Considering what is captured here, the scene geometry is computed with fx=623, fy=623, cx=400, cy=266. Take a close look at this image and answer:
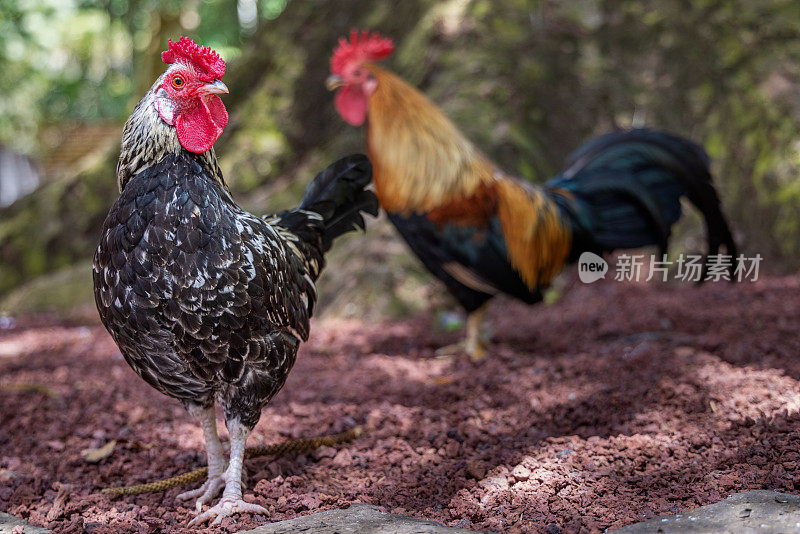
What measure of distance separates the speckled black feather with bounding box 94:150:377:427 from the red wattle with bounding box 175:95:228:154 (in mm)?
52

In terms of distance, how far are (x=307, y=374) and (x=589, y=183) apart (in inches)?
106

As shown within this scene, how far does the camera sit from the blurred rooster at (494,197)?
4680mm

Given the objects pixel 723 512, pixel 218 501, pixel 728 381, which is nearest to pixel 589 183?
pixel 728 381

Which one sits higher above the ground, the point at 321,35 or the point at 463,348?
the point at 321,35

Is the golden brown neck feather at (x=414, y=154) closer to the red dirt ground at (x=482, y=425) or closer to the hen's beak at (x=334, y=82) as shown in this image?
the hen's beak at (x=334, y=82)

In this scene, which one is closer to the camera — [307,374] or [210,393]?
[210,393]

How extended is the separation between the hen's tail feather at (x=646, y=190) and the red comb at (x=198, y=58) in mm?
3346

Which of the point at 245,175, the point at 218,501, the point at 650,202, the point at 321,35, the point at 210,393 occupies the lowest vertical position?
the point at 218,501

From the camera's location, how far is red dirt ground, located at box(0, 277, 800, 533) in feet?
8.44

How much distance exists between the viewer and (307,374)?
4.64 meters

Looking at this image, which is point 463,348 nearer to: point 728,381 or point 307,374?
point 307,374
